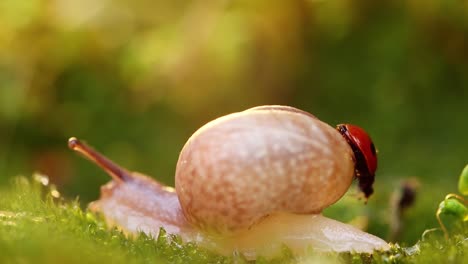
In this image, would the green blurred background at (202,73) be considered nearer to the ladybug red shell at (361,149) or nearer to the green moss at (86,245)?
the ladybug red shell at (361,149)

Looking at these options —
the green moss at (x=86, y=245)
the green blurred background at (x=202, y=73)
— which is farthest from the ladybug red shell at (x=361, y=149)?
the green blurred background at (x=202, y=73)

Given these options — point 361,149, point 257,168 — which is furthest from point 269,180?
point 361,149

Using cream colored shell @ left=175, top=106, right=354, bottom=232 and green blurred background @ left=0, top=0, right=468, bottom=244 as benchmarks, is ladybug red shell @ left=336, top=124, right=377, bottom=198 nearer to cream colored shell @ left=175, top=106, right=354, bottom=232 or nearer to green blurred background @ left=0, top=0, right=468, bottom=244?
cream colored shell @ left=175, top=106, right=354, bottom=232

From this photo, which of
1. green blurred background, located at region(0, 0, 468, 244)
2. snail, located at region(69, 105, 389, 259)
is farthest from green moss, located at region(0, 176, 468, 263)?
green blurred background, located at region(0, 0, 468, 244)

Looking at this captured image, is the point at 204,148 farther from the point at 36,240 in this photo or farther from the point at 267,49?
the point at 267,49

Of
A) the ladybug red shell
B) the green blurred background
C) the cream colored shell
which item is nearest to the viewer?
the cream colored shell

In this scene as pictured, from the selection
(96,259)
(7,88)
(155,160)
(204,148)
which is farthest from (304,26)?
(96,259)
